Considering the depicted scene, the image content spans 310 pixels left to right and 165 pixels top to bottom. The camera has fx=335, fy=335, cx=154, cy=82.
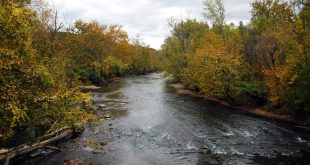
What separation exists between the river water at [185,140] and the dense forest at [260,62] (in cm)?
423

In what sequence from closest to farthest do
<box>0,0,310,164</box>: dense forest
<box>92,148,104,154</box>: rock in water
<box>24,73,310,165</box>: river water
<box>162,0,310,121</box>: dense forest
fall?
<box>0,0,310,164</box>: dense forest
<box>24,73,310,165</box>: river water
<box>92,148,104,154</box>: rock in water
<box>162,0,310,121</box>: dense forest

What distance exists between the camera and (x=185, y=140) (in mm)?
29547

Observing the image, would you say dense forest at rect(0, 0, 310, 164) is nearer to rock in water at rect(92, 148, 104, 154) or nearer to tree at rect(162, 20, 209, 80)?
rock in water at rect(92, 148, 104, 154)

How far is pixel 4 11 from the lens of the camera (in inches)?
643

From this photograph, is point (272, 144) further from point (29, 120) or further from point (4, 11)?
point (4, 11)

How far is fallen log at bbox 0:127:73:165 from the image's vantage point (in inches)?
806

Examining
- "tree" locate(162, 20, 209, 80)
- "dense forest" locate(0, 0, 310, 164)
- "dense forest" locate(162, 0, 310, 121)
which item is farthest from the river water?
"tree" locate(162, 20, 209, 80)

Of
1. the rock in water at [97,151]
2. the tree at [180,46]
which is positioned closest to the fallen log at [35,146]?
the rock in water at [97,151]

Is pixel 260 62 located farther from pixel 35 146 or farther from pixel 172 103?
pixel 35 146

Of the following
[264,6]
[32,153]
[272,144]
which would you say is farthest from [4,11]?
[264,6]

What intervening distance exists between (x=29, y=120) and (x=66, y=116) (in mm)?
2573

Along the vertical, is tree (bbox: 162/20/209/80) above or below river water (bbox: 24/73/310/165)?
above

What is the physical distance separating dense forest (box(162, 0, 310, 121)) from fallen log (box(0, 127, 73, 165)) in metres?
23.4

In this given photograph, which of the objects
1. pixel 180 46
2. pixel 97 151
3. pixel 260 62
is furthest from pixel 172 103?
pixel 180 46
